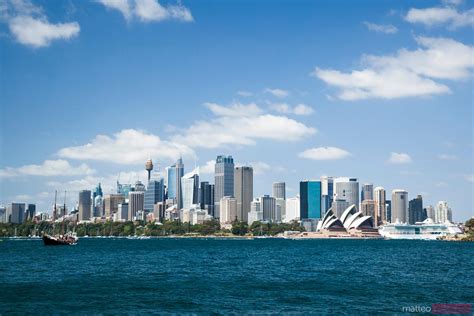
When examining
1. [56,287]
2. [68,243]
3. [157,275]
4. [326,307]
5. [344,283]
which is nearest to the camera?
[326,307]

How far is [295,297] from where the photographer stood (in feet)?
129

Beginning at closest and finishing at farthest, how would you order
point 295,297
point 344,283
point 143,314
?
point 143,314, point 295,297, point 344,283

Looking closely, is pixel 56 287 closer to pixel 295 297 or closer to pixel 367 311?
pixel 295 297

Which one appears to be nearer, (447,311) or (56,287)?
(447,311)

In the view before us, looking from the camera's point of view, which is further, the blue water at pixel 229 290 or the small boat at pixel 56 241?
the small boat at pixel 56 241

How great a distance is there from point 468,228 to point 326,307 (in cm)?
18019

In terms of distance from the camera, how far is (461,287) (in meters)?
44.9

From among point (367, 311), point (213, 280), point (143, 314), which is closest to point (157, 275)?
point (213, 280)

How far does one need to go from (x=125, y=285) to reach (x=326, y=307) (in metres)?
18.2

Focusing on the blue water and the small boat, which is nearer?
the blue water

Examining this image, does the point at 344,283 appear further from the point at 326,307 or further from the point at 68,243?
the point at 68,243

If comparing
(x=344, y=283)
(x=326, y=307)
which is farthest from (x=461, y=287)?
(x=326, y=307)

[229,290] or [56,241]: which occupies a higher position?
[56,241]

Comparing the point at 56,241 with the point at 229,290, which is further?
the point at 56,241
